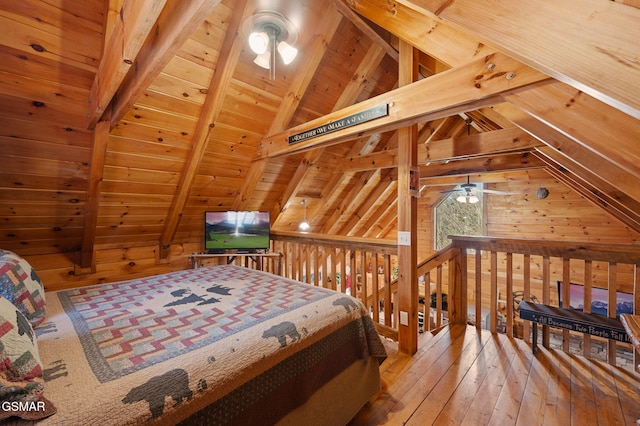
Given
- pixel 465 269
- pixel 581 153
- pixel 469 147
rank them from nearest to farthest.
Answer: pixel 581 153
pixel 465 269
pixel 469 147

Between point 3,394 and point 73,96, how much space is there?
2.21 meters

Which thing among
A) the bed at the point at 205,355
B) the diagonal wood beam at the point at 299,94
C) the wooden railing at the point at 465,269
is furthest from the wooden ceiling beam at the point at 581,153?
the diagonal wood beam at the point at 299,94

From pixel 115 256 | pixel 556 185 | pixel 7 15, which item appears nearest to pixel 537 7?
pixel 7 15

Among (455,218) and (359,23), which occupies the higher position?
(359,23)

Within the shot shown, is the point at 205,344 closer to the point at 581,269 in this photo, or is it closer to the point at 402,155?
the point at 402,155

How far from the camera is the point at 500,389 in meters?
1.78

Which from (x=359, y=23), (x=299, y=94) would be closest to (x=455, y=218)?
(x=299, y=94)

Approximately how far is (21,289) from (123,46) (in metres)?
1.34

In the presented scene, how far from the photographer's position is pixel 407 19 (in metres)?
1.90

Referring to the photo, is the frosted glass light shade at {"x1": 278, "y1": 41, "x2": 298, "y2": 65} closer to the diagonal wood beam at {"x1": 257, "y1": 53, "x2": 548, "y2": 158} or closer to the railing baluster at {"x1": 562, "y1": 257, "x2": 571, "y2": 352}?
the diagonal wood beam at {"x1": 257, "y1": 53, "x2": 548, "y2": 158}

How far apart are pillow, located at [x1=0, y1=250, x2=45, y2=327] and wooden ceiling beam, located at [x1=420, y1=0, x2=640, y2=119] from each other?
6.94 ft

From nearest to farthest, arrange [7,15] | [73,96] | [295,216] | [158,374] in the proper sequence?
[158,374] < [7,15] < [73,96] < [295,216]

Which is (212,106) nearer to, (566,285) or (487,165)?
(566,285)

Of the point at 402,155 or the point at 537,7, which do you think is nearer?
the point at 537,7
